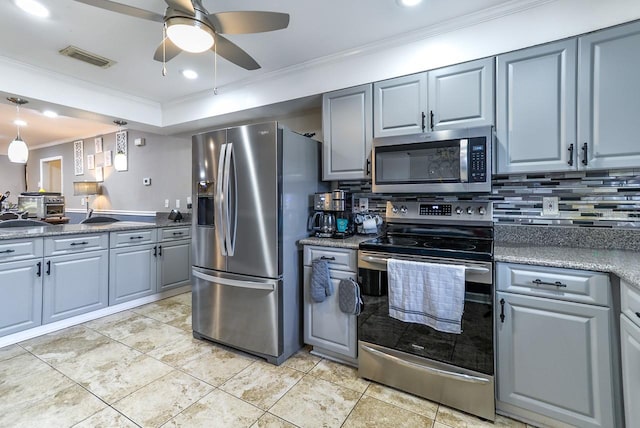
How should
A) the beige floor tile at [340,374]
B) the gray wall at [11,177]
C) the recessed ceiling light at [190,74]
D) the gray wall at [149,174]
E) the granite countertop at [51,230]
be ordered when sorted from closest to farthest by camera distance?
1. the beige floor tile at [340,374]
2. the granite countertop at [51,230]
3. the recessed ceiling light at [190,74]
4. the gray wall at [149,174]
5. the gray wall at [11,177]

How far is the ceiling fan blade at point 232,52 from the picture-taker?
5.92ft

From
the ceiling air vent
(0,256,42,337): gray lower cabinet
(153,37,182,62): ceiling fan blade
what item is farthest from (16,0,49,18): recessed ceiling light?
(0,256,42,337): gray lower cabinet

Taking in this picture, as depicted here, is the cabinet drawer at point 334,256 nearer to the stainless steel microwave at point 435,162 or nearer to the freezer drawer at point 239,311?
the freezer drawer at point 239,311

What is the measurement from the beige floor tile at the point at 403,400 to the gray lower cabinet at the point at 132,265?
274 cm

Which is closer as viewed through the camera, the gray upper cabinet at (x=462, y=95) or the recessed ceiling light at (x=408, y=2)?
the recessed ceiling light at (x=408, y=2)

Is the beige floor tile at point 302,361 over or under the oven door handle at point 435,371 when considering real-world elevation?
under

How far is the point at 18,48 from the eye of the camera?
7.97ft

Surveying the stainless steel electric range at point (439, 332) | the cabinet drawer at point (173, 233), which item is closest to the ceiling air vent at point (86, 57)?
the cabinet drawer at point (173, 233)

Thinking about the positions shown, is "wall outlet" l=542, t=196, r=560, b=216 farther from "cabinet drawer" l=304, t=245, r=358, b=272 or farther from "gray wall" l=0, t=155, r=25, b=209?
"gray wall" l=0, t=155, r=25, b=209

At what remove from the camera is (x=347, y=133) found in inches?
96.0

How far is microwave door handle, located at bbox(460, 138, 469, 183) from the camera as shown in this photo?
1.89 m

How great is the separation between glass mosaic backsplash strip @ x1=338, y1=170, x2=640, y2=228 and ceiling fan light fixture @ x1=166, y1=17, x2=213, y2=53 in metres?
1.92

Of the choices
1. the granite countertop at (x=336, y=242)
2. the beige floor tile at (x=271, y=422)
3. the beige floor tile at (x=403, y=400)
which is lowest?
the beige floor tile at (x=271, y=422)

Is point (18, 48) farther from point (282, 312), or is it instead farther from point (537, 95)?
point (537, 95)
